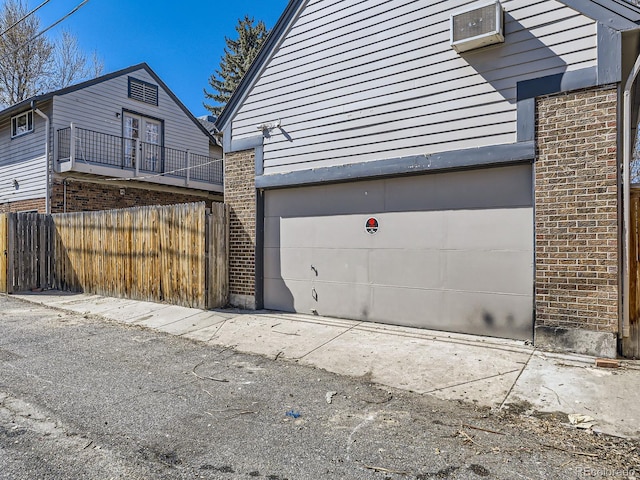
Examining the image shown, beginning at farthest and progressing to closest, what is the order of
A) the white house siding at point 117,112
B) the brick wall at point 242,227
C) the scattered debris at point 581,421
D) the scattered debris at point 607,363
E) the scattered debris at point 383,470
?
the white house siding at point 117,112, the brick wall at point 242,227, the scattered debris at point 607,363, the scattered debris at point 581,421, the scattered debris at point 383,470

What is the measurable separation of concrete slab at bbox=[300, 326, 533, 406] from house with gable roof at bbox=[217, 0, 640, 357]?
2.51 feet

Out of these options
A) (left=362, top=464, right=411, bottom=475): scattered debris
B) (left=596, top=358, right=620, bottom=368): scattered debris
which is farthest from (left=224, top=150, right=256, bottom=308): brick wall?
(left=596, top=358, right=620, bottom=368): scattered debris

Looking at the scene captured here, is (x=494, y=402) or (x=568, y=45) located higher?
(x=568, y=45)

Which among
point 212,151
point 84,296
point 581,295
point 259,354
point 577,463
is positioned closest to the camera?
point 577,463

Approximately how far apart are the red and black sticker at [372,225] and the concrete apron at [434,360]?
1523 mm

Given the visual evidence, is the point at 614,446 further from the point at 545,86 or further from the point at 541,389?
the point at 545,86

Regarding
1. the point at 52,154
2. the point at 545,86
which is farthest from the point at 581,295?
the point at 52,154

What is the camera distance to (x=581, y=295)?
4922 mm

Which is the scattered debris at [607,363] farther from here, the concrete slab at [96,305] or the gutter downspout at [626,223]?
the concrete slab at [96,305]

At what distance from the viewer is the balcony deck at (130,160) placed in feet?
44.6

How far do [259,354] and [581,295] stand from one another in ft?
13.4

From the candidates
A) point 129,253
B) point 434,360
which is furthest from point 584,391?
point 129,253

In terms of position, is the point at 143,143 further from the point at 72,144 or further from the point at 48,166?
the point at 48,166

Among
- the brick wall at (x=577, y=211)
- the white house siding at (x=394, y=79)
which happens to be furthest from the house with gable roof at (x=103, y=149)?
the brick wall at (x=577, y=211)
